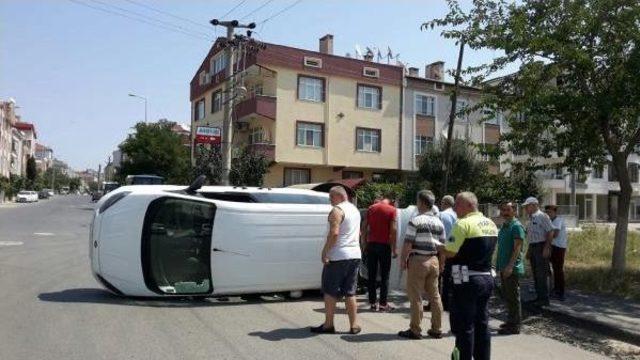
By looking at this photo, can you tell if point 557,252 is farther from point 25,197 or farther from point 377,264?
point 25,197

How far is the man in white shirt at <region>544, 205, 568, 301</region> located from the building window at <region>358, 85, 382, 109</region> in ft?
104

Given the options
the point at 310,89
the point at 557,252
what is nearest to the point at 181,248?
the point at 557,252

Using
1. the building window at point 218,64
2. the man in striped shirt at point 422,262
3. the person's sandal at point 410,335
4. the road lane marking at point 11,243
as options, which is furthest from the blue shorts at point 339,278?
the building window at point 218,64

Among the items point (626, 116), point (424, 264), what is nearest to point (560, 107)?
point (626, 116)

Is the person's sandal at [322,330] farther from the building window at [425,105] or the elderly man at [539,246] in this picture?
the building window at [425,105]

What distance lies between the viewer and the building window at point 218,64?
151ft

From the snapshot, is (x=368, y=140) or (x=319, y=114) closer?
(x=319, y=114)

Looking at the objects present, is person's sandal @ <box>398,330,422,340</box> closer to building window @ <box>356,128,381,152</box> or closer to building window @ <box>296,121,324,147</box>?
building window @ <box>296,121,324,147</box>

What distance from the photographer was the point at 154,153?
179 ft

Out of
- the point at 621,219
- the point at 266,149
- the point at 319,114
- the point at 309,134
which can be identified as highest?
the point at 319,114

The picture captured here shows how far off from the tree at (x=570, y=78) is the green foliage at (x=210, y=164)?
77.0 feet

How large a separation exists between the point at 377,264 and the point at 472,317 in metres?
3.41

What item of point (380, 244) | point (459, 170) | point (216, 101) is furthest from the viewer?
point (216, 101)

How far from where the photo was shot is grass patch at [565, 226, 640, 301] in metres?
11.5
